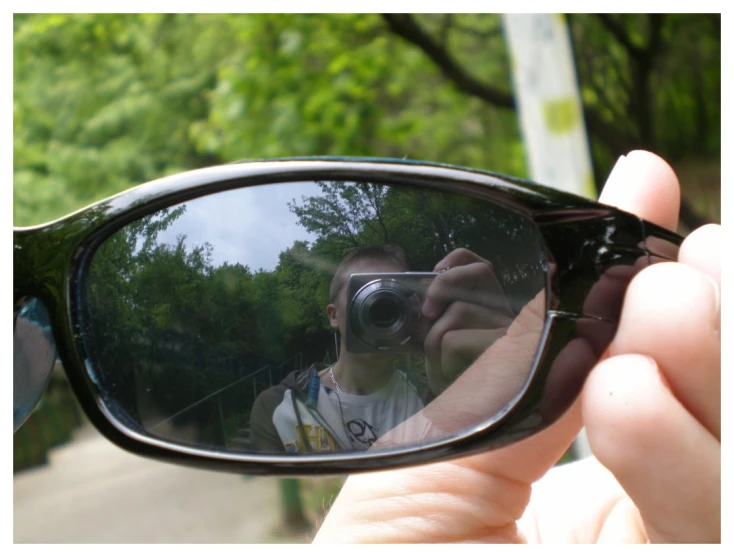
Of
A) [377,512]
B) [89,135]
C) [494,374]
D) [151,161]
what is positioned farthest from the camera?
[151,161]

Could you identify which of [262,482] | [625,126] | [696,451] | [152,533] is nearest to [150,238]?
[696,451]

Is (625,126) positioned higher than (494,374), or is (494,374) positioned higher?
(625,126)

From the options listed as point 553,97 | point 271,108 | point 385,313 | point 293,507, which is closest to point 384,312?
point 385,313

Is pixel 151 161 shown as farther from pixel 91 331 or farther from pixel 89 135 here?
pixel 91 331

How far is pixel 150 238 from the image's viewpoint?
0.65 meters

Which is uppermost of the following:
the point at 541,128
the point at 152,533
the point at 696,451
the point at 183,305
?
the point at 541,128

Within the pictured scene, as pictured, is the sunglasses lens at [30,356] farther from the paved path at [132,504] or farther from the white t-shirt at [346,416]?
the paved path at [132,504]

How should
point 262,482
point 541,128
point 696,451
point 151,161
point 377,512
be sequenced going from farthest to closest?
1. point 262,482
2. point 151,161
3. point 541,128
4. point 377,512
5. point 696,451

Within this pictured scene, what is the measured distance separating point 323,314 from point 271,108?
8.34 ft

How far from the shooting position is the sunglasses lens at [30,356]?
713 mm

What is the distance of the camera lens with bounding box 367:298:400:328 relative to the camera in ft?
1.93

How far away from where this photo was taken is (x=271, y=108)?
296 centimetres

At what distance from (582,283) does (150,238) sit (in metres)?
0.44

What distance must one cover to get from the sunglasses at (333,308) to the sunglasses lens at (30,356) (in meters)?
0.06
